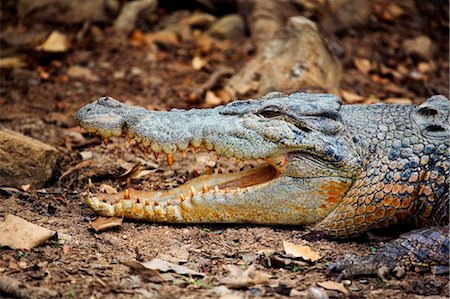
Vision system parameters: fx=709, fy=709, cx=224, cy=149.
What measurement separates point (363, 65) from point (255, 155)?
4705 mm

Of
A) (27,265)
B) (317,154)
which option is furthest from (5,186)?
(317,154)

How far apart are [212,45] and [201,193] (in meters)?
4.89

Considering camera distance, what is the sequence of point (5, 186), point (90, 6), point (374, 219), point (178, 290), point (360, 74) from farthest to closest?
point (90, 6) < point (360, 74) < point (5, 186) < point (374, 219) < point (178, 290)

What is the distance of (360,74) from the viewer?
28.8 ft

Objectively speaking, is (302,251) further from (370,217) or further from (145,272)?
(145,272)

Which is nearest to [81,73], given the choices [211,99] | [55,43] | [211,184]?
[55,43]

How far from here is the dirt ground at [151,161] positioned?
3.94 m

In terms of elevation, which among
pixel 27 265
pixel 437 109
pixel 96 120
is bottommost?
pixel 27 265

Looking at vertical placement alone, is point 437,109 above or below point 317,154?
above

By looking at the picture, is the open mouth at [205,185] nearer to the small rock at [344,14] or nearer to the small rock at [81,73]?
the small rock at [81,73]

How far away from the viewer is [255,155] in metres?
4.69

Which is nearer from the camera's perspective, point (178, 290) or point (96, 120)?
point (178, 290)

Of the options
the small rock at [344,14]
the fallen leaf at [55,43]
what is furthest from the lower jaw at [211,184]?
the small rock at [344,14]

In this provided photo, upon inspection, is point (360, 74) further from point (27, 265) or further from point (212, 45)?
point (27, 265)
